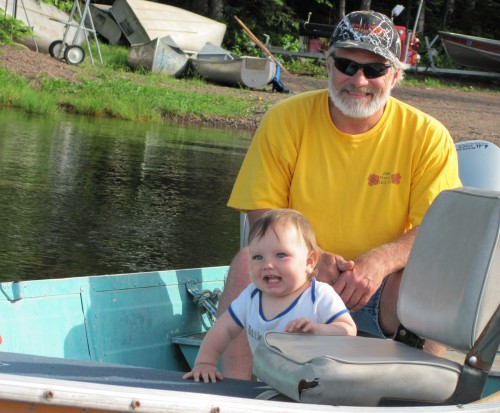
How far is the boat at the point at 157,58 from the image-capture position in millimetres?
19141

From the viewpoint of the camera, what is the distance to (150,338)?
4.29 metres

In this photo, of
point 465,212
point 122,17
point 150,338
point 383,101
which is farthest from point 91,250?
point 122,17

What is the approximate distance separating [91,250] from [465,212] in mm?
5082

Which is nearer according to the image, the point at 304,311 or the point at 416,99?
the point at 304,311

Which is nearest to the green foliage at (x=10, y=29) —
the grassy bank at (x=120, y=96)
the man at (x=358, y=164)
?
the grassy bank at (x=120, y=96)

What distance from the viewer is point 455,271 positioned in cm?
295

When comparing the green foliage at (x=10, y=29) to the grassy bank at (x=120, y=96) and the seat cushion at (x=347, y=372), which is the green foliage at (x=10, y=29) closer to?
the grassy bank at (x=120, y=96)

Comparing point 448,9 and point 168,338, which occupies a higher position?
point 168,338

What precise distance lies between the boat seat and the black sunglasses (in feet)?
2.61

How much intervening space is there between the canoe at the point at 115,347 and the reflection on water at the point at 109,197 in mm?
2464

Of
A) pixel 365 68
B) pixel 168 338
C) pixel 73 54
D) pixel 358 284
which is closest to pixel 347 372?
pixel 358 284

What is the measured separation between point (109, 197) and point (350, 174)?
6311 mm

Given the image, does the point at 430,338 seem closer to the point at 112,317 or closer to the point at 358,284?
the point at 358,284

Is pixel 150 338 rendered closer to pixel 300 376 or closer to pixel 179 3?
pixel 300 376
